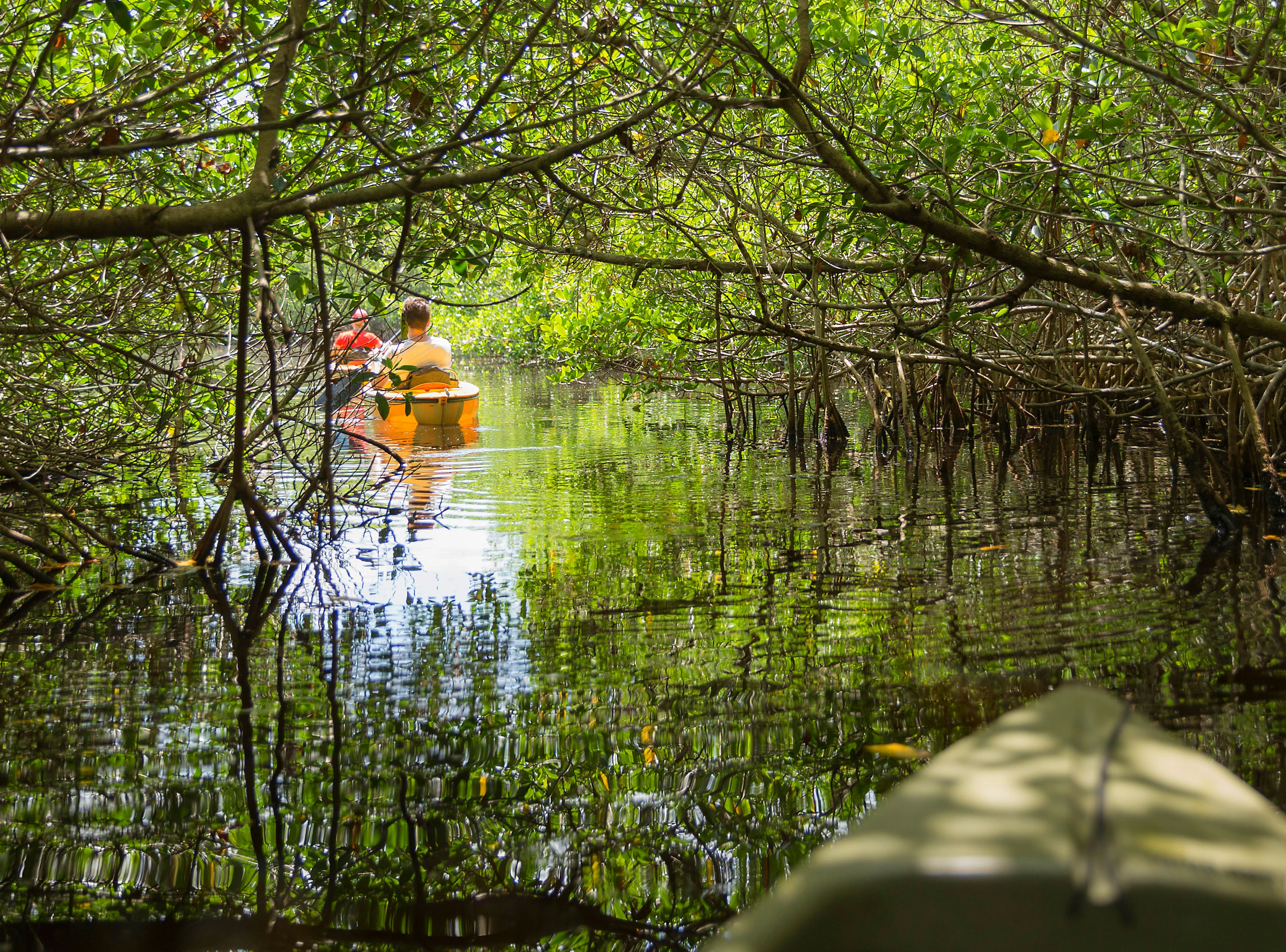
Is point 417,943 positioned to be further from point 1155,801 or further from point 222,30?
point 222,30

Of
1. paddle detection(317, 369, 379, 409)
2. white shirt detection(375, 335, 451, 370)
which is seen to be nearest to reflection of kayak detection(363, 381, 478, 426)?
white shirt detection(375, 335, 451, 370)

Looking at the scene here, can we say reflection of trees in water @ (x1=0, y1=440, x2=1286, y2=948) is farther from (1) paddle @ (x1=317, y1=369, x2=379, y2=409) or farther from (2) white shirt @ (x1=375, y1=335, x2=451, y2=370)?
(2) white shirt @ (x1=375, y1=335, x2=451, y2=370)

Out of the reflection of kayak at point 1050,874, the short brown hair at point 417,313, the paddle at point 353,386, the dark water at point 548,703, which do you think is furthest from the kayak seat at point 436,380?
the reflection of kayak at point 1050,874

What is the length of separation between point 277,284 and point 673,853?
3.59 meters

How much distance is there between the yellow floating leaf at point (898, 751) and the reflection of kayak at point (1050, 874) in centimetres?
111

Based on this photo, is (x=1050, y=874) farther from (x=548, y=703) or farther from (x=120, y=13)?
(x=120, y=13)

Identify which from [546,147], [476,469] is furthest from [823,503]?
[476,469]

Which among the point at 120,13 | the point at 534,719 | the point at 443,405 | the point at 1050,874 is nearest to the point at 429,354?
the point at 443,405

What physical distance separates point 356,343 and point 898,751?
4786mm

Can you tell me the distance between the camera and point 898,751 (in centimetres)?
233

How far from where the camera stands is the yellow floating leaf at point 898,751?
2293 millimetres

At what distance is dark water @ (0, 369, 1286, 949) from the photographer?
1839mm

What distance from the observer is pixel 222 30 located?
3830 mm

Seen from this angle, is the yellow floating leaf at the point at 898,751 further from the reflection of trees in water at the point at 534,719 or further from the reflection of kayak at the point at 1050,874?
the reflection of kayak at the point at 1050,874
